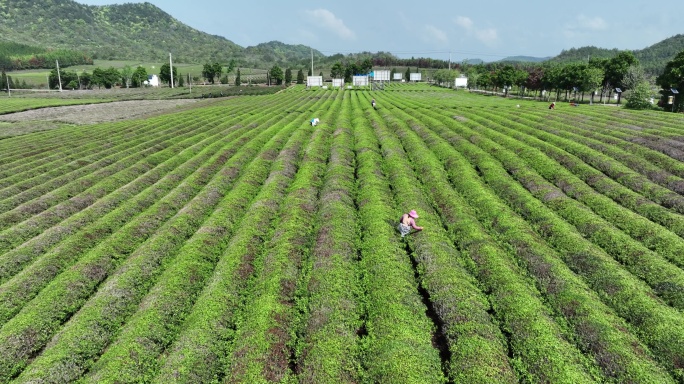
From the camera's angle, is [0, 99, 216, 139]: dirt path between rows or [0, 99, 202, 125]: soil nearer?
[0, 99, 216, 139]: dirt path between rows

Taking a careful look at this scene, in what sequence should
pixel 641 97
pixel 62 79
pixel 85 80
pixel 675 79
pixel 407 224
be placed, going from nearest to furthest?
pixel 407 224 < pixel 675 79 < pixel 641 97 < pixel 62 79 < pixel 85 80

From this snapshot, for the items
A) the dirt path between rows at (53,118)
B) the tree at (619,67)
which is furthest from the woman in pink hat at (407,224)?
the tree at (619,67)

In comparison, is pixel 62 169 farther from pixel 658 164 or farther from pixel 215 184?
pixel 658 164

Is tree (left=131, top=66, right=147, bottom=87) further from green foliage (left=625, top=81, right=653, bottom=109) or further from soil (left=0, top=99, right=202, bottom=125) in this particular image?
green foliage (left=625, top=81, right=653, bottom=109)

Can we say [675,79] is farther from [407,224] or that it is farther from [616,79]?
[407,224]

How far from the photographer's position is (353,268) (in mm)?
19281

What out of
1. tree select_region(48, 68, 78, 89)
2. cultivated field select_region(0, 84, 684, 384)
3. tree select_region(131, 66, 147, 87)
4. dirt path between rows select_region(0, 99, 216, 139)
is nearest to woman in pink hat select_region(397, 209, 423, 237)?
cultivated field select_region(0, 84, 684, 384)

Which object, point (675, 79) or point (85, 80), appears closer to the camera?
point (675, 79)

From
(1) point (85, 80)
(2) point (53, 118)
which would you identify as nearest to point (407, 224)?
(2) point (53, 118)

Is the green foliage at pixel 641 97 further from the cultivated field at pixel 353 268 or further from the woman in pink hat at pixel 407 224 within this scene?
the woman in pink hat at pixel 407 224

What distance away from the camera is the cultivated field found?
13.7 metres

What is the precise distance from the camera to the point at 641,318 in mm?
15102

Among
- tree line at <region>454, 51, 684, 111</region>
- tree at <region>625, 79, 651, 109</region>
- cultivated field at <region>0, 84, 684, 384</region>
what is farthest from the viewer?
tree line at <region>454, 51, 684, 111</region>

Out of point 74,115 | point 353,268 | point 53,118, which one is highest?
point 74,115
